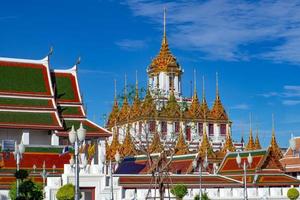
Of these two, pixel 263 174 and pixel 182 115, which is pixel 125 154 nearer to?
pixel 182 115

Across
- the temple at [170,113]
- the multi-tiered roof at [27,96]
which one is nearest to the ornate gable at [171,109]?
the temple at [170,113]

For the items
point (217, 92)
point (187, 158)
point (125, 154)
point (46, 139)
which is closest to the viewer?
point (46, 139)

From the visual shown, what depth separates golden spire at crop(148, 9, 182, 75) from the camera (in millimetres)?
78750

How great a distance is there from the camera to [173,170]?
50.8m

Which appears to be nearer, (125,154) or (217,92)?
(125,154)

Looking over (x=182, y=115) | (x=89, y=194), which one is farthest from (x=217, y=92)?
(x=89, y=194)

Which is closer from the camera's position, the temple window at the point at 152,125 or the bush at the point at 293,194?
the bush at the point at 293,194

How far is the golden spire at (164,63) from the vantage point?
78750 millimetres

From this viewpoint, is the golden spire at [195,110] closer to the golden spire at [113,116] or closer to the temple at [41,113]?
the golden spire at [113,116]

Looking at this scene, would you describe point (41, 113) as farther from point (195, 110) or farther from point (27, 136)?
point (195, 110)

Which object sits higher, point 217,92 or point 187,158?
point 217,92

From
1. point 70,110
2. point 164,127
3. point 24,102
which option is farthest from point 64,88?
point 164,127

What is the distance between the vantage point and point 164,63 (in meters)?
78.9

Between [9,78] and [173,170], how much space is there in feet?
49.7
